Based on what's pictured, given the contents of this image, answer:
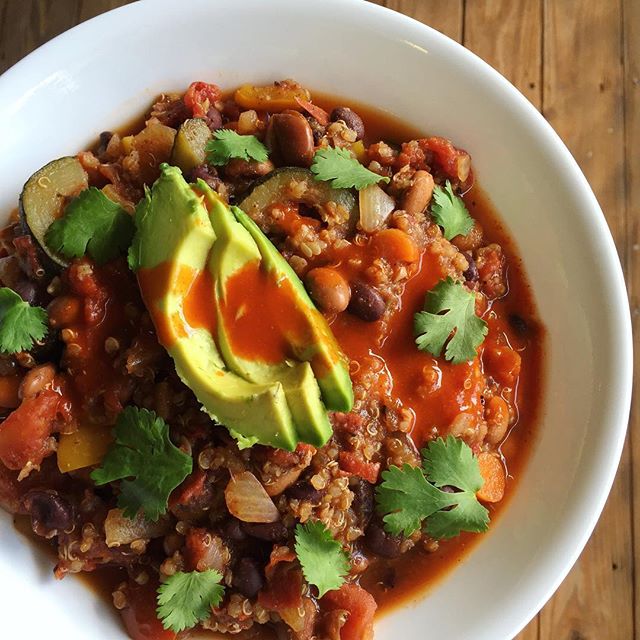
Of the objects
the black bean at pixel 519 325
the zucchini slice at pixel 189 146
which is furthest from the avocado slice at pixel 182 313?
the black bean at pixel 519 325

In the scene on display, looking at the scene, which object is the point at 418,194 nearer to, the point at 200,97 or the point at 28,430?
the point at 200,97

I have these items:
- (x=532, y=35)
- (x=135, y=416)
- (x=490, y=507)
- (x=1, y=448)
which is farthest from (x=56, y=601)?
(x=532, y=35)

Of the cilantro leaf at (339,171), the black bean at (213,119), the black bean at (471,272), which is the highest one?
the black bean at (213,119)

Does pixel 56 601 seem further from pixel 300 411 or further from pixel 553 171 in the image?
pixel 553 171

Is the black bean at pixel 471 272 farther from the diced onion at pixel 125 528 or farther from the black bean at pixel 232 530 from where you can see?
the diced onion at pixel 125 528

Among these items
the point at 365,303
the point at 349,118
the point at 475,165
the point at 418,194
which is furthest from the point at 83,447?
the point at 475,165
